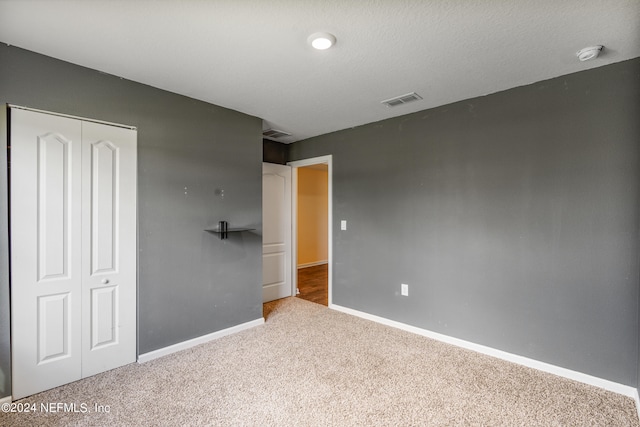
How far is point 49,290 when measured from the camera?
2.19 metres

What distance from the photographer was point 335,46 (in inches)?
79.0

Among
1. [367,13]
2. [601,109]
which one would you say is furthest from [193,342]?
[601,109]

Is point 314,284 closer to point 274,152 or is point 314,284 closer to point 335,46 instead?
point 274,152

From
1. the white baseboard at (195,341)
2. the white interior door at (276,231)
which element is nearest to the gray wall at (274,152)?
the white interior door at (276,231)

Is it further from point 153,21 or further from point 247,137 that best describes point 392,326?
point 153,21

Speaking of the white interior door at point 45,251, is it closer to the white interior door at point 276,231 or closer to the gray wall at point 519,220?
the white interior door at point 276,231

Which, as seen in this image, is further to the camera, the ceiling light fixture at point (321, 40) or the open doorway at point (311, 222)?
the open doorway at point (311, 222)

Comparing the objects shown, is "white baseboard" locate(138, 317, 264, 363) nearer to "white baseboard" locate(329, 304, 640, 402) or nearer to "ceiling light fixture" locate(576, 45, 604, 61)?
"white baseboard" locate(329, 304, 640, 402)

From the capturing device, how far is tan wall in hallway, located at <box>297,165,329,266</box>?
706 cm

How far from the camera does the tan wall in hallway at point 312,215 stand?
7.06 metres

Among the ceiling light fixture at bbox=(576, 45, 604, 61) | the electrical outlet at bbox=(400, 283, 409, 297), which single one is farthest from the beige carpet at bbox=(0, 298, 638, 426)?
the ceiling light fixture at bbox=(576, 45, 604, 61)

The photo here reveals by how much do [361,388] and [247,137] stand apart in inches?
108

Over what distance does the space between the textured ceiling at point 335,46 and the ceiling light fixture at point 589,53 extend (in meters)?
0.05

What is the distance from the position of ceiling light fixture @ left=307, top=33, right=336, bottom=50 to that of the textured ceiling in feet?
0.13
